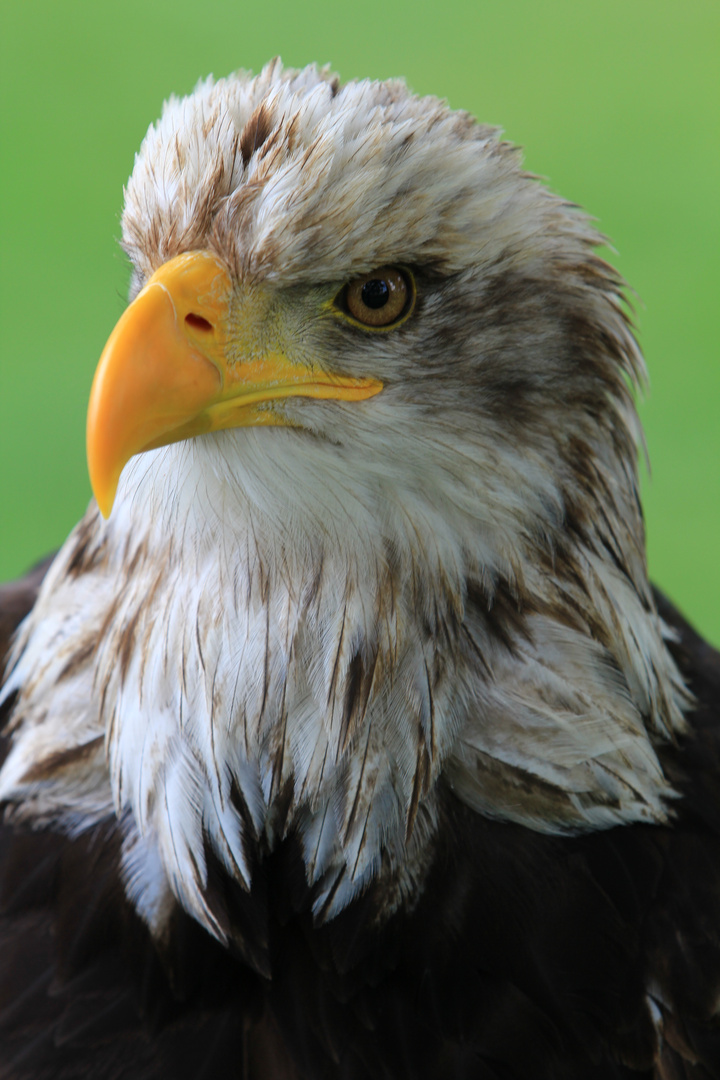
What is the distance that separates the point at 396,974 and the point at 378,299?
0.72 m

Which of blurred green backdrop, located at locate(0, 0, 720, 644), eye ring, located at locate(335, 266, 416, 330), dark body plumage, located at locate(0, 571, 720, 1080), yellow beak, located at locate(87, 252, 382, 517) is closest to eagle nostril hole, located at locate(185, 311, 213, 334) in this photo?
yellow beak, located at locate(87, 252, 382, 517)

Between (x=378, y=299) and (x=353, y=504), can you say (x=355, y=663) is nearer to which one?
(x=353, y=504)

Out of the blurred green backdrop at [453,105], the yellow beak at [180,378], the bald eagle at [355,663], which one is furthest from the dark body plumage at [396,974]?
the blurred green backdrop at [453,105]

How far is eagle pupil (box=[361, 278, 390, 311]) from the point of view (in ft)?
3.83

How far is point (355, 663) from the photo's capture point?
49.5 inches

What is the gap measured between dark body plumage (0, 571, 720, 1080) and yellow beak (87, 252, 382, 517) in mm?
467

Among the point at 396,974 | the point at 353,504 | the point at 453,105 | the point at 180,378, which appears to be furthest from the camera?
the point at 453,105

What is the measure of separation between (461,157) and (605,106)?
426 centimetres

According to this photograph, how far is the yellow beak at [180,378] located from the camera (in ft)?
3.53

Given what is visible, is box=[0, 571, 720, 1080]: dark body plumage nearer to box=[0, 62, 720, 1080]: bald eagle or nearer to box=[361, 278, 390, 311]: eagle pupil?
box=[0, 62, 720, 1080]: bald eagle

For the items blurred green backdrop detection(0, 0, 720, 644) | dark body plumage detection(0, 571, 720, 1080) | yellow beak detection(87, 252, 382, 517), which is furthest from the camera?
blurred green backdrop detection(0, 0, 720, 644)

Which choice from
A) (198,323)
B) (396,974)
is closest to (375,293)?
(198,323)

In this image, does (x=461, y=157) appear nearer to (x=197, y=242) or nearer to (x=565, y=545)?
(x=197, y=242)

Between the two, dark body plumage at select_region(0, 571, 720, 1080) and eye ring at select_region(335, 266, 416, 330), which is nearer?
eye ring at select_region(335, 266, 416, 330)
